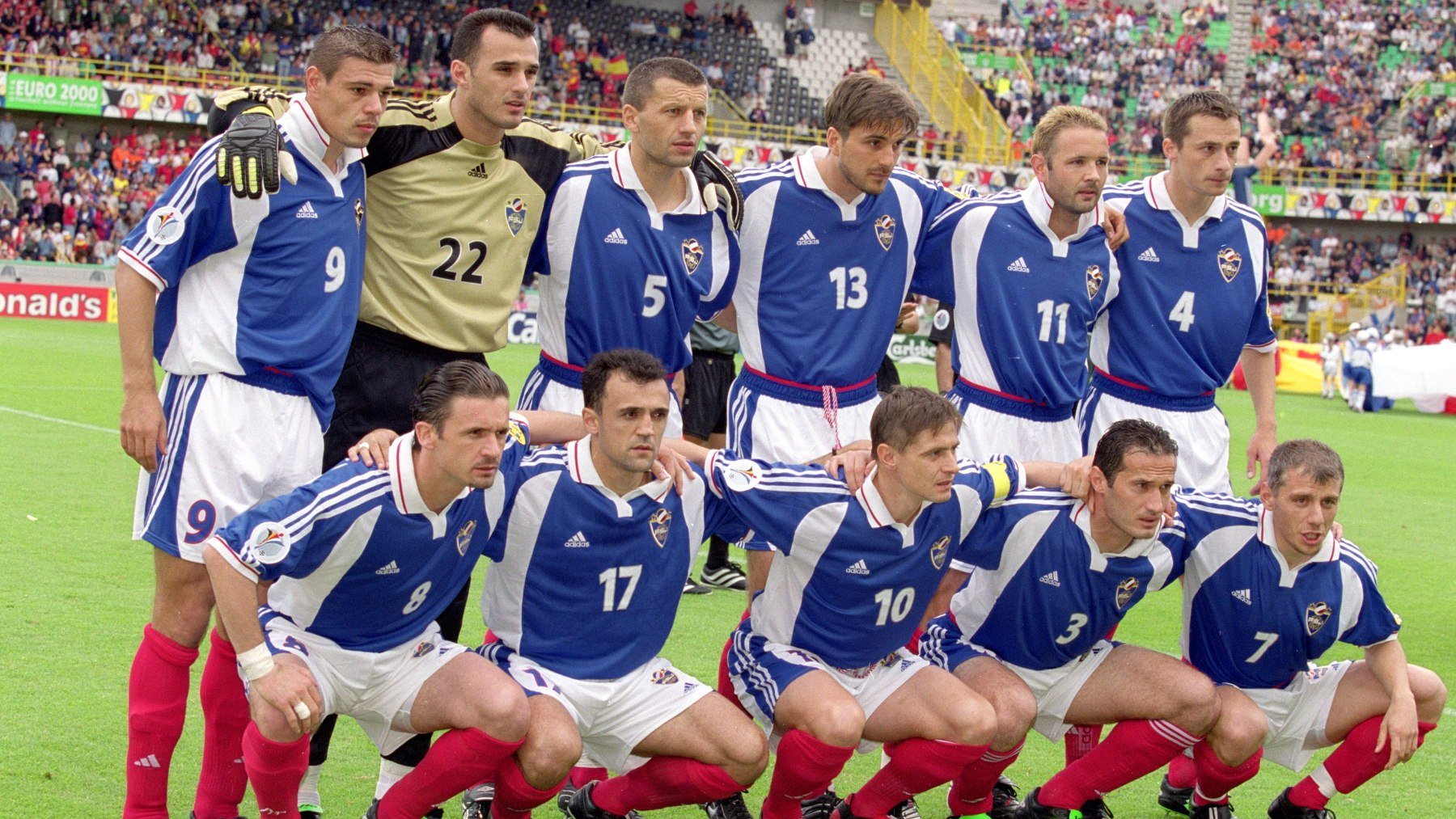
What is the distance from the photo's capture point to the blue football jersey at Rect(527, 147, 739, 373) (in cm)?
479

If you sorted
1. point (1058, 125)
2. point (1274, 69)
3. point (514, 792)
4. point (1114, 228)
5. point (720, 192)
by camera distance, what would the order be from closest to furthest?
point (514, 792) < point (720, 192) < point (1058, 125) < point (1114, 228) < point (1274, 69)

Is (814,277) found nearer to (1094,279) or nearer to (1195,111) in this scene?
(1094,279)

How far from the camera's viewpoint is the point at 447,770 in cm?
388

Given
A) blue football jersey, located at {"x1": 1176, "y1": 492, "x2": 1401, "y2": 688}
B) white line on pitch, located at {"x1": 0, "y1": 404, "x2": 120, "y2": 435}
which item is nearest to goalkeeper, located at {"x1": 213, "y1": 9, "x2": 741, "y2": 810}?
blue football jersey, located at {"x1": 1176, "y1": 492, "x2": 1401, "y2": 688}

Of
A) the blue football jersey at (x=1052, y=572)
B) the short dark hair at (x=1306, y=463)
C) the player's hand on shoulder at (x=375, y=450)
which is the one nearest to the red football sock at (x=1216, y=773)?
the blue football jersey at (x=1052, y=572)

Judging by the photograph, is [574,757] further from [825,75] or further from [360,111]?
[825,75]

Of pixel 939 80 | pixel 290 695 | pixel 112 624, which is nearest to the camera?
pixel 290 695

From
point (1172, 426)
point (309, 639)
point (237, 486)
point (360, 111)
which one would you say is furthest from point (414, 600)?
point (1172, 426)

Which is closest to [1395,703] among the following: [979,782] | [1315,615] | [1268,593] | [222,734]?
[1315,615]

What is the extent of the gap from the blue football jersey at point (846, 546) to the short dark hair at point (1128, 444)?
0.85 ft

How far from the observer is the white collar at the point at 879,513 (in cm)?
433

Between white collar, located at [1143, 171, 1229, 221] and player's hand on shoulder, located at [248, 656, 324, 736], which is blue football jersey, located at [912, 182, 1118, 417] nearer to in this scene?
white collar, located at [1143, 171, 1229, 221]

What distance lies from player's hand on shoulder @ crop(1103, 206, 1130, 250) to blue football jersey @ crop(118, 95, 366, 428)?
102 inches

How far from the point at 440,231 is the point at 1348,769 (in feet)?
10.4
